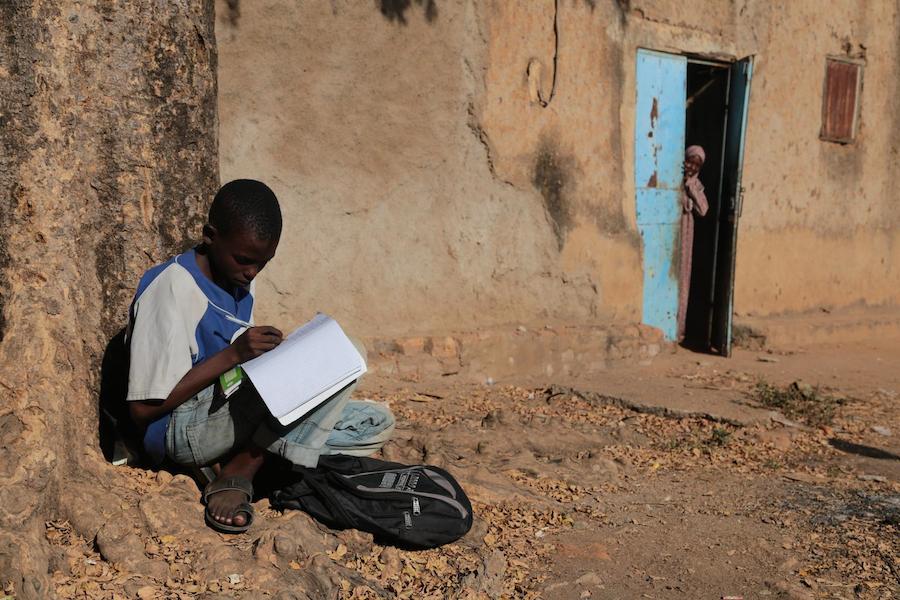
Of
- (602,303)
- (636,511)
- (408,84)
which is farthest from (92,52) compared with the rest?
(602,303)

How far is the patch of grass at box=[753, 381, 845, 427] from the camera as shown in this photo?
5.22m

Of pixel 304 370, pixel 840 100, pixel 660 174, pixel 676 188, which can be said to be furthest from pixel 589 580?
pixel 840 100

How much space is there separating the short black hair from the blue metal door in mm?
4530

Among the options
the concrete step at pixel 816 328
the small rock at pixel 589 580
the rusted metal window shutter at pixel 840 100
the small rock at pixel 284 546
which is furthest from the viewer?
the rusted metal window shutter at pixel 840 100

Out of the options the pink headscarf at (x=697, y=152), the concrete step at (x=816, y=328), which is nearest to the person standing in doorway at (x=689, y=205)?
the pink headscarf at (x=697, y=152)

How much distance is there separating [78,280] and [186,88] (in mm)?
695

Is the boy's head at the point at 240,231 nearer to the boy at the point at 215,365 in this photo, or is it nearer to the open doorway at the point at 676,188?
the boy at the point at 215,365

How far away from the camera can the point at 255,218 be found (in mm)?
2803

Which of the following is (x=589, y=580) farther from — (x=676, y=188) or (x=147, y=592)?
(x=676, y=188)

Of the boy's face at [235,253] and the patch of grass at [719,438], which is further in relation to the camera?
the patch of grass at [719,438]

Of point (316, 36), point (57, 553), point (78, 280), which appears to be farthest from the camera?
point (316, 36)

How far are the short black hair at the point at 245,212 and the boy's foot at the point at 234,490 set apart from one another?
0.67 m

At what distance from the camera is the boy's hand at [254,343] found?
2.70m

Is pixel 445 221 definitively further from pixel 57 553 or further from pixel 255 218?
pixel 57 553
